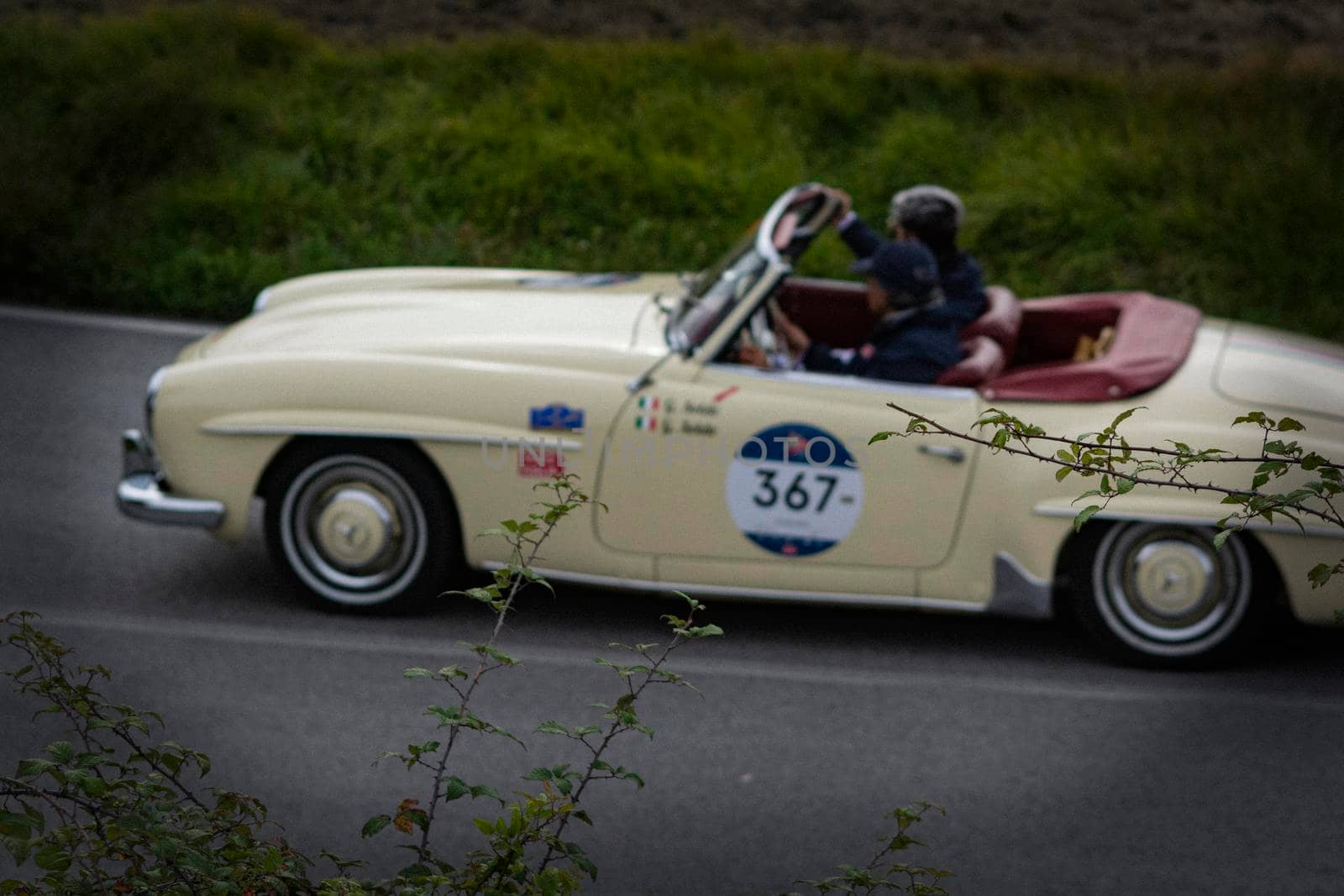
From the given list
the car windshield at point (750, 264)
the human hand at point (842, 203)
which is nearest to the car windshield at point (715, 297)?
the car windshield at point (750, 264)

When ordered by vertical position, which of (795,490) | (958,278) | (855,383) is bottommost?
(795,490)

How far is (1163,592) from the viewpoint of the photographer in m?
5.62

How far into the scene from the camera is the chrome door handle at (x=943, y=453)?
18.1ft

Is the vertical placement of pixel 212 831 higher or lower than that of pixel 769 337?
lower

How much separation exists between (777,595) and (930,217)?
5.68 ft

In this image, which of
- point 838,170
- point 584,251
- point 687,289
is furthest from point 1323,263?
point 687,289

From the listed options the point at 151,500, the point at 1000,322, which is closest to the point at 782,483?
the point at 1000,322

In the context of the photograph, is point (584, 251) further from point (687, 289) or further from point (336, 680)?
point (336, 680)

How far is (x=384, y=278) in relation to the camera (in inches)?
271

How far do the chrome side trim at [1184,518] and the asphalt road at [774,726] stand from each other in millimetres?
560

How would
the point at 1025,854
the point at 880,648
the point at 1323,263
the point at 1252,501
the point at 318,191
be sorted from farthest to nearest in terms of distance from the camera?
1. the point at 318,191
2. the point at 1323,263
3. the point at 880,648
4. the point at 1025,854
5. the point at 1252,501

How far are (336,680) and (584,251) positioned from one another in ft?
19.7

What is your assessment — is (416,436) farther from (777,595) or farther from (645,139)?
(645,139)

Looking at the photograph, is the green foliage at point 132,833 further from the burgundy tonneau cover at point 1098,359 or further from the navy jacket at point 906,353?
the burgundy tonneau cover at point 1098,359
